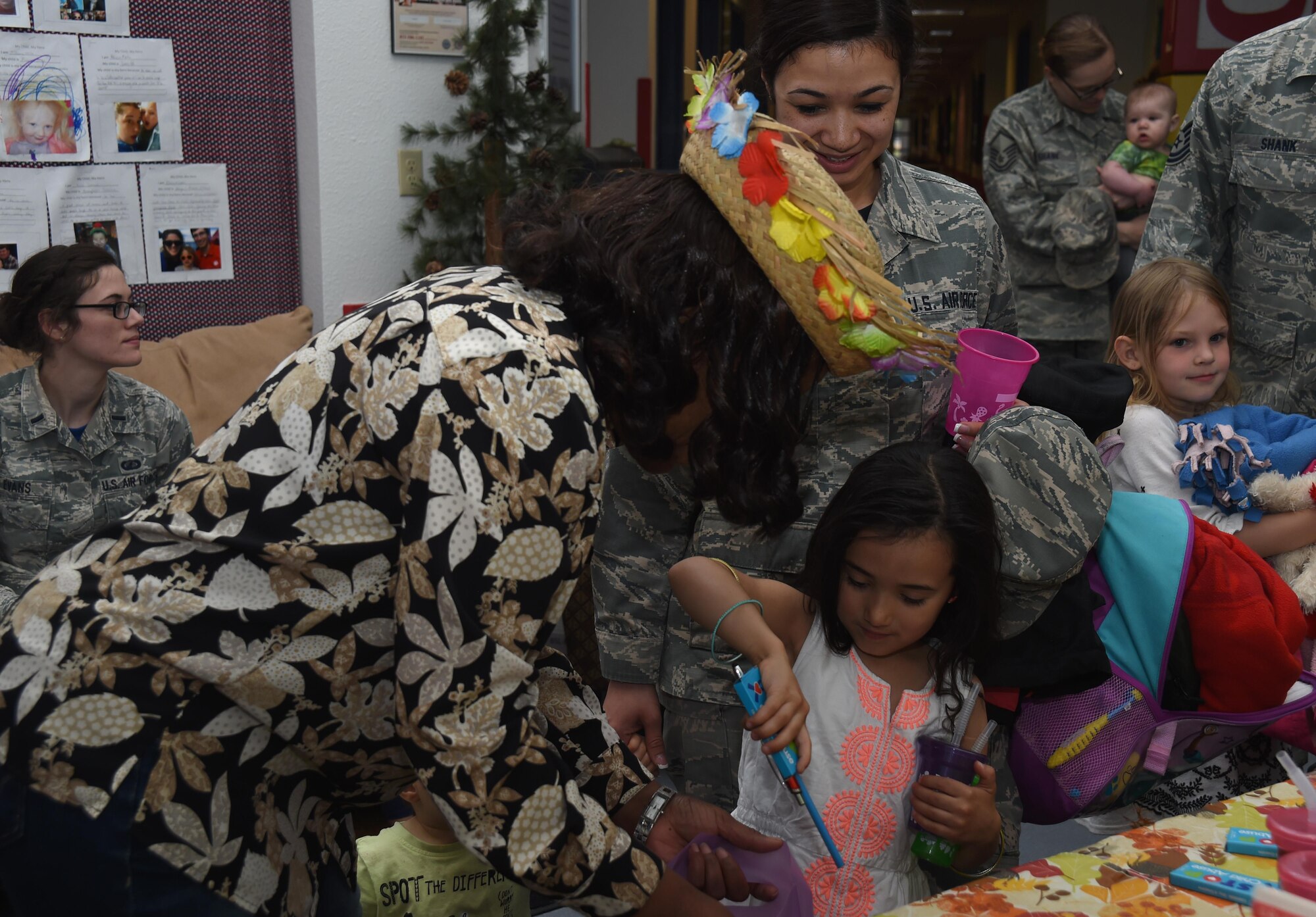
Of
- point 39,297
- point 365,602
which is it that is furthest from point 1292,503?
point 39,297

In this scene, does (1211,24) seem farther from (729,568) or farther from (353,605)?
(353,605)

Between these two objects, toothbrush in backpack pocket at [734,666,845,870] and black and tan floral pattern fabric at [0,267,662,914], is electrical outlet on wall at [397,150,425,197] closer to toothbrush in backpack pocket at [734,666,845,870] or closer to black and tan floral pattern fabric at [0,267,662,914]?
toothbrush in backpack pocket at [734,666,845,870]

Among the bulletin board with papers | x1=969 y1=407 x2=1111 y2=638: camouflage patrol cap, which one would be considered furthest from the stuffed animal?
the bulletin board with papers

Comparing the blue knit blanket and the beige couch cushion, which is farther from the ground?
the blue knit blanket

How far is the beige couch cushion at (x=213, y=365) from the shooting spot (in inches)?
134

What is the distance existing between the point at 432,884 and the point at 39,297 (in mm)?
2002

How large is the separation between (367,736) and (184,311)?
3.04 metres

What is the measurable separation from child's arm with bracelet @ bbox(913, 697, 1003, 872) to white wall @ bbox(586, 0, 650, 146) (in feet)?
21.0

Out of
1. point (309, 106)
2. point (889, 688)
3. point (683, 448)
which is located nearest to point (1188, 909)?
point (889, 688)

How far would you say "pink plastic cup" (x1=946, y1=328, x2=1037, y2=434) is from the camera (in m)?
1.66

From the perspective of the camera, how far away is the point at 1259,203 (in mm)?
2646

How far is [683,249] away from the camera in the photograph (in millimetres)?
1106

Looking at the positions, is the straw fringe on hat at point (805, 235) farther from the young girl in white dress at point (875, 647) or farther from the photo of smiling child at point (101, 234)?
the photo of smiling child at point (101, 234)

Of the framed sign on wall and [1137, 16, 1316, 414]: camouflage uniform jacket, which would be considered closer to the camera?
[1137, 16, 1316, 414]: camouflage uniform jacket
